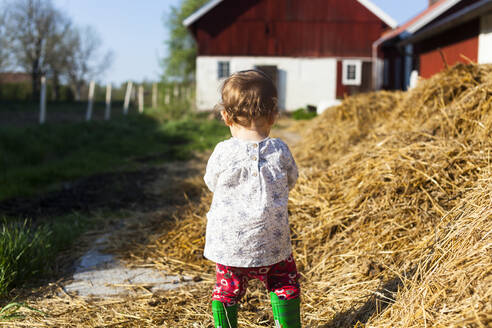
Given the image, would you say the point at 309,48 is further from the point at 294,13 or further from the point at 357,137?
the point at 357,137

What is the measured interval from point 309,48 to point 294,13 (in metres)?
1.67

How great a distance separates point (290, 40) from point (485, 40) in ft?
43.5

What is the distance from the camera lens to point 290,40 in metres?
19.9

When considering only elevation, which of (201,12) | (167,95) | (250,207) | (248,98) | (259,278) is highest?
(201,12)

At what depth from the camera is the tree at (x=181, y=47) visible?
4150cm

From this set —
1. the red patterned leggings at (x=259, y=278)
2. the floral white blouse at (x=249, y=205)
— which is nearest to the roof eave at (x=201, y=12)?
the floral white blouse at (x=249, y=205)

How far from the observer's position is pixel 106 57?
5281 centimetres

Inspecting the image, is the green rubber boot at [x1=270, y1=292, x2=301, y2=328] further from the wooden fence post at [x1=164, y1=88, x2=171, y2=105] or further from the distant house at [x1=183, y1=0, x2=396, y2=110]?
the distant house at [x1=183, y1=0, x2=396, y2=110]

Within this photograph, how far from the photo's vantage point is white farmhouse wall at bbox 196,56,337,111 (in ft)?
65.2

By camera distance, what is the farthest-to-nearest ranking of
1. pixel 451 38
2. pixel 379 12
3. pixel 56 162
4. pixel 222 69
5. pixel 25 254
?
pixel 222 69
pixel 379 12
pixel 451 38
pixel 56 162
pixel 25 254

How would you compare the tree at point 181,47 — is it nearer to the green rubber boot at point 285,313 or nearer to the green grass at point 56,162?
the green grass at point 56,162

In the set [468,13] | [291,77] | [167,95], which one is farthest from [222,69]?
[468,13]

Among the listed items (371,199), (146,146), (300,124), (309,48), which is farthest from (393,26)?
(371,199)

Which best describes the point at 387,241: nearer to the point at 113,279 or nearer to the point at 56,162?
the point at 113,279
